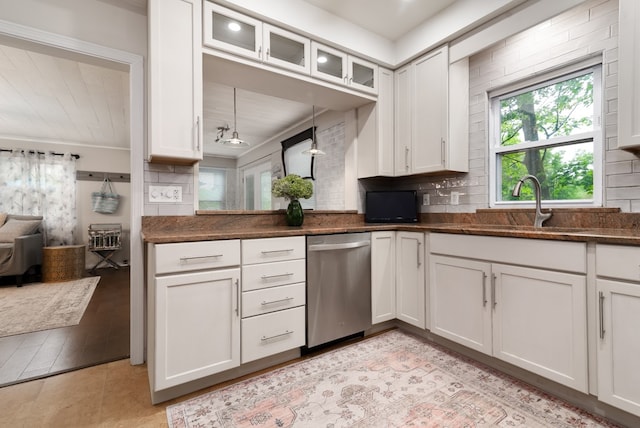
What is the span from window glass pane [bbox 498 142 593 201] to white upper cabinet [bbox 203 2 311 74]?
5.97 feet

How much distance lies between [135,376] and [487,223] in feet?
8.99

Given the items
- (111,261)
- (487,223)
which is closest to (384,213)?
(487,223)

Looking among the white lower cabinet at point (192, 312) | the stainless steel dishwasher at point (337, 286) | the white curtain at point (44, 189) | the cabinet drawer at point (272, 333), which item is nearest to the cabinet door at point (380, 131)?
the stainless steel dishwasher at point (337, 286)

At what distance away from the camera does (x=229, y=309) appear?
1677 mm

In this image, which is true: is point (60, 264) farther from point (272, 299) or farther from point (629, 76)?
point (629, 76)

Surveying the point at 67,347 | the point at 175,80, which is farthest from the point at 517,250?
the point at 67,347

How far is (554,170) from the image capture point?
84.4 inches

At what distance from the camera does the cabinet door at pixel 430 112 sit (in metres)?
2.46

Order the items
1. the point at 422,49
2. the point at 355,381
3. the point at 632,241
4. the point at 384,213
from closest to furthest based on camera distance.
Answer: the point at 632,241 < the point at 355,381 < the point at 422,49 < the point at 384,213

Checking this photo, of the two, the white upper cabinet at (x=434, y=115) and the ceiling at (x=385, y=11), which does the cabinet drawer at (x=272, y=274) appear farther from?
the ceiling at (x=385, y=11)

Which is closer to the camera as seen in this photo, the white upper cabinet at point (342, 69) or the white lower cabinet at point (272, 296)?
the white lower cabinet at point (272, 296)

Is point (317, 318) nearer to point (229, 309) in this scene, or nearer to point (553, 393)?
point (229, 309)

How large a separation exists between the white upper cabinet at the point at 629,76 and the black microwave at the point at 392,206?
1.45m

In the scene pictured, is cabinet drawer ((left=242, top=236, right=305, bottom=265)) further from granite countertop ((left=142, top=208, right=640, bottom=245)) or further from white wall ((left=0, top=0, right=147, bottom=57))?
white wall ((left=0, top=0, right=147, bottom=57))
